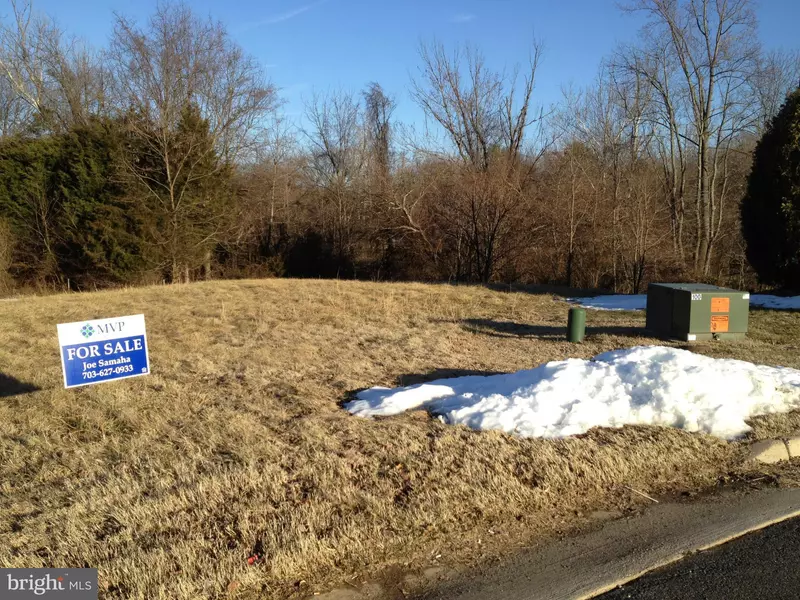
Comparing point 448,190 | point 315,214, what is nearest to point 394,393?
point 448,190

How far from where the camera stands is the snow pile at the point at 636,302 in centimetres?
1480

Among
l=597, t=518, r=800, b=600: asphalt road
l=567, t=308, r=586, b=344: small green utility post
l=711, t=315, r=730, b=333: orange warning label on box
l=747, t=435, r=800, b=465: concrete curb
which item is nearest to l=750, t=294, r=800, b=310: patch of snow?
l=711, t=315, r=730, b=333: orange warning label on box

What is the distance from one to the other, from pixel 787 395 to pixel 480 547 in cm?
481

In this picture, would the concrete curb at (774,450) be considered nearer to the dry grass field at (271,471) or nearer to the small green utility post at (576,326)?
the dry grass field at (271,471)

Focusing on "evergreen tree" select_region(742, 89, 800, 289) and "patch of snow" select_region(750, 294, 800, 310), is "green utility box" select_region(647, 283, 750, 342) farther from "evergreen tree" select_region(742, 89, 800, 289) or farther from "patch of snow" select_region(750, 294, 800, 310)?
"evergreen tree" select_region(742, 89, 800, 289)

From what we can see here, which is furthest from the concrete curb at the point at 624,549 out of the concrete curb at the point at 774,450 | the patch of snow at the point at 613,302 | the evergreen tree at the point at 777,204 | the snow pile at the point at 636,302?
the evergreen tree at the point at 777,204

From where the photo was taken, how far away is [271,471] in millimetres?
4617

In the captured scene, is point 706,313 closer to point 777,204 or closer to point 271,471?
point 777,204

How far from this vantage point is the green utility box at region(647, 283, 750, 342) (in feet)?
34.8

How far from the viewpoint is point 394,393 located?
6766 mm

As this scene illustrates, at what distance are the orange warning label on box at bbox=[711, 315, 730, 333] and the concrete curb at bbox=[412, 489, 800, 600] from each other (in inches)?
264

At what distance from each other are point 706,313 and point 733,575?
26.9 ft

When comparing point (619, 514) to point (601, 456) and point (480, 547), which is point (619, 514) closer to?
point (601, 456)

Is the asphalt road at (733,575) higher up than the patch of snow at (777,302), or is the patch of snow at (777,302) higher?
the patch of snow at (777,302)
